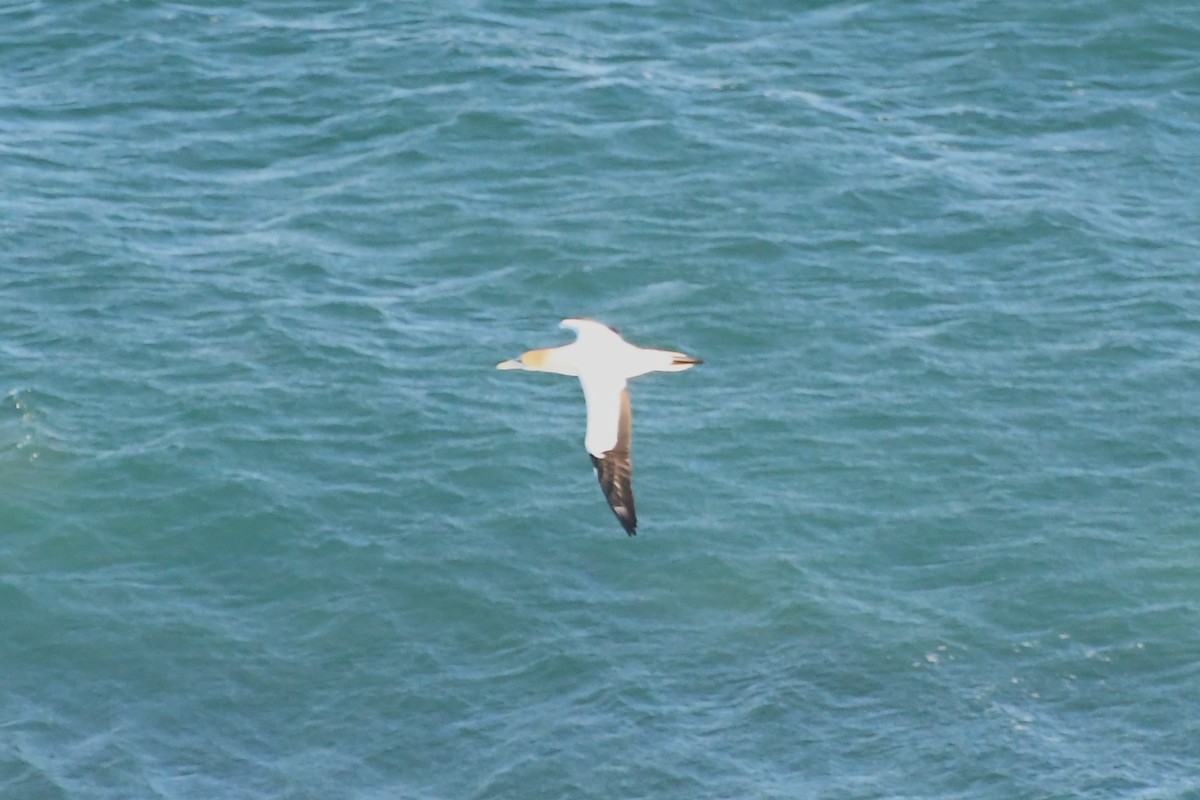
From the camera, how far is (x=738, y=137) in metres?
37.2

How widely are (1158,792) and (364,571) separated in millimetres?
10540

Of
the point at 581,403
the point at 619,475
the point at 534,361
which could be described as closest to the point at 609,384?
the point at 534,361

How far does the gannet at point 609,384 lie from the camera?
22.3 meters

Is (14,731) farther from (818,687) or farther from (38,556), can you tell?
(818,687)

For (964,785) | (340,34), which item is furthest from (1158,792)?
(340,34)

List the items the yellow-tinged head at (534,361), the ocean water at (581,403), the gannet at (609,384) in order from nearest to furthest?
1. the gannet at (609,384)
2. the yellow-tinged head at (534,361)
3. the ocean water at (581,403)

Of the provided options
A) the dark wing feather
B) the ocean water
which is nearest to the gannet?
the dark wing feather

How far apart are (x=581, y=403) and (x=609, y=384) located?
8121mm

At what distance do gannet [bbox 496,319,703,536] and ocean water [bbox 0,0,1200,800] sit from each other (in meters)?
4.69

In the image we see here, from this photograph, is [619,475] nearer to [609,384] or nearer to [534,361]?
[609,384]

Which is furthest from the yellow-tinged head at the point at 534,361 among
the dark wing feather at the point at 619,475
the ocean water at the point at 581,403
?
the ocean water at the point at 581,403

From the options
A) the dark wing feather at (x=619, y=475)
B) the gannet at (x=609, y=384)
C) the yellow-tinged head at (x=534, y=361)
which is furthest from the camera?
the yellow-tinged head at (x=534, y=361)

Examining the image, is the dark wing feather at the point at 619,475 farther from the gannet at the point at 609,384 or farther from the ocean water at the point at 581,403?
the ocean water at the point at 581,403

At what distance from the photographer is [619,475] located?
73.6 ft
